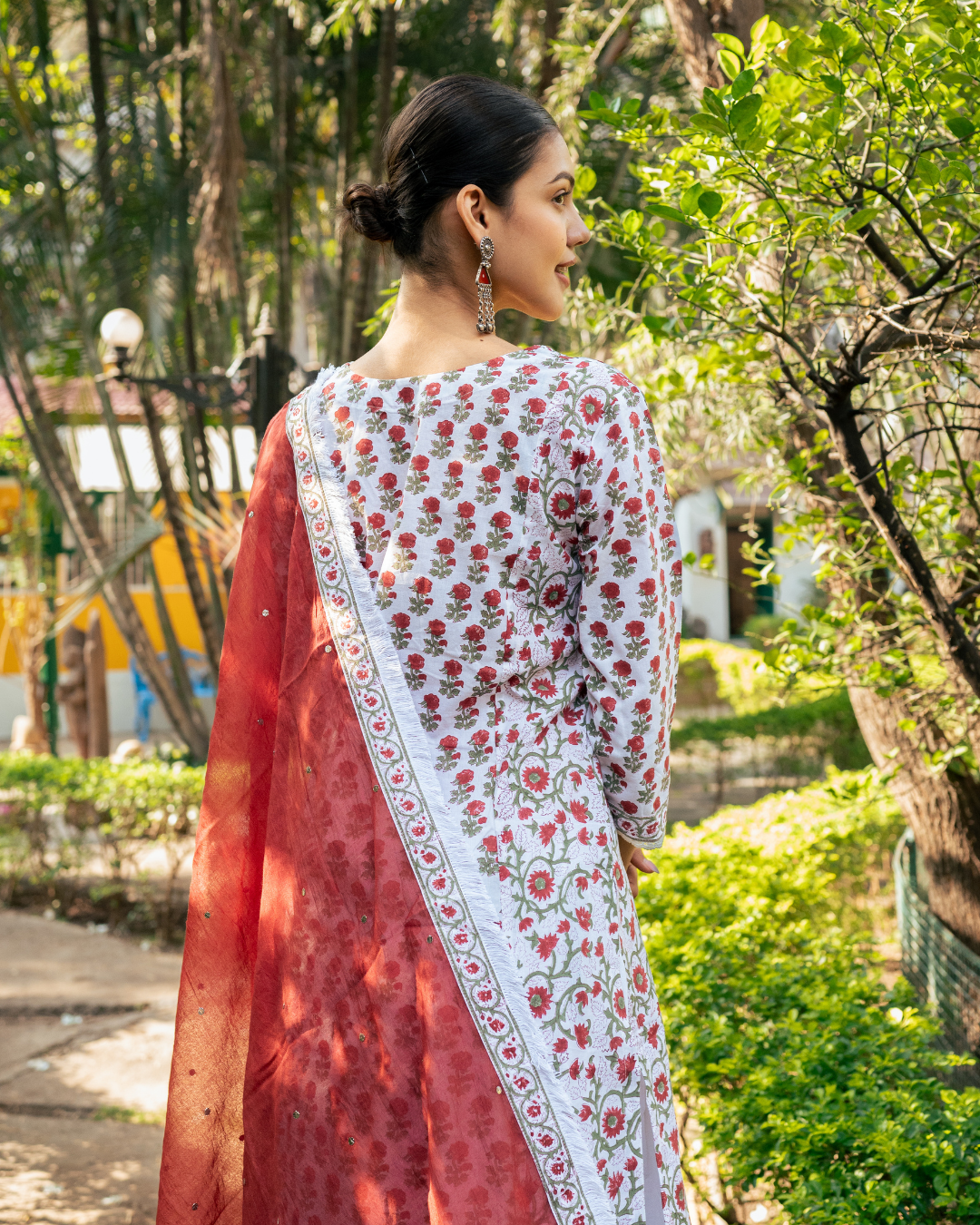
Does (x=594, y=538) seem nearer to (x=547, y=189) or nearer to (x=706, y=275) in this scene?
(x=547, y=189)

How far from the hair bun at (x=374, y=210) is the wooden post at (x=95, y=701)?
27.9ft

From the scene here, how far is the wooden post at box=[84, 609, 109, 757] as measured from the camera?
941 centimetres

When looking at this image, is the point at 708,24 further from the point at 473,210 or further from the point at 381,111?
the point at 381,111

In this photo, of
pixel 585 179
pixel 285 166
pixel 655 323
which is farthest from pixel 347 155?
pixel 655 323

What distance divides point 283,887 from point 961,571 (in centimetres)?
157

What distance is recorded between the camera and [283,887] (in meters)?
1.54

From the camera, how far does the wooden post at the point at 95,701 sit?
30.9ft

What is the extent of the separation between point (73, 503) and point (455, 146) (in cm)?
620

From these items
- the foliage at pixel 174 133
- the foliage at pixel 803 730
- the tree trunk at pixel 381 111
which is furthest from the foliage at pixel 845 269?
the foliage at pixel 803 730

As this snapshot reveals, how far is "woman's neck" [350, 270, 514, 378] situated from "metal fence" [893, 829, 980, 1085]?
77.0 inches

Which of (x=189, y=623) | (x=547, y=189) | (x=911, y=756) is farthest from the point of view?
(x=189, y=623)

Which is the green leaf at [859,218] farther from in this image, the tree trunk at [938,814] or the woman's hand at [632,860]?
the tree trunk at [938,814]

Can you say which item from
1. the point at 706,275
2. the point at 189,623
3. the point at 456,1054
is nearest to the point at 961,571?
the point at 706,275

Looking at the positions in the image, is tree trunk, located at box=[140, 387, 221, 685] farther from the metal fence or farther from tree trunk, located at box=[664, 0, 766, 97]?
tree trunk, located at box=[664, 0, 766, 97]
